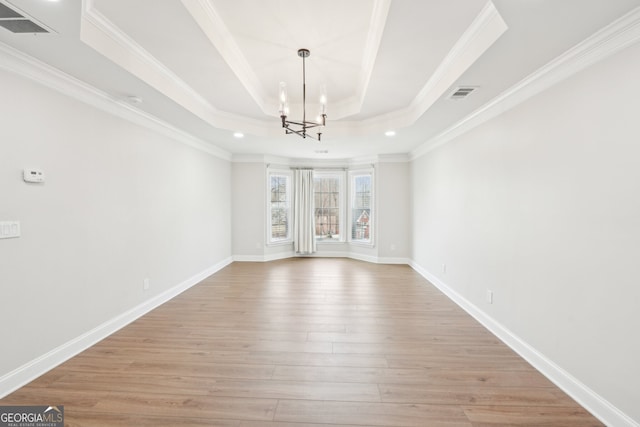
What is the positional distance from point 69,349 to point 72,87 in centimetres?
229

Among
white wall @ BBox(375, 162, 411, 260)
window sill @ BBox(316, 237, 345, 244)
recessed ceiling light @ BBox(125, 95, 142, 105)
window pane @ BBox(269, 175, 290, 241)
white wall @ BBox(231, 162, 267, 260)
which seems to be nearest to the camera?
recessed ceiling light @ BBox(125, 95, 142, 105)

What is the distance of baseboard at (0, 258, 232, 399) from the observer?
202cm

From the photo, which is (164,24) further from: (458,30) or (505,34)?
(505,34)

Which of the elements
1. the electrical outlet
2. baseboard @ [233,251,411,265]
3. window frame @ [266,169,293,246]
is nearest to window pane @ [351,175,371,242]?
baseboard @ [233,251,411,265]

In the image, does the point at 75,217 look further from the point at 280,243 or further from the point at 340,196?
the point at 340,196

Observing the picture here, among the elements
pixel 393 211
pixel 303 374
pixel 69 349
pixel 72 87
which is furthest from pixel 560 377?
pixel 72 87

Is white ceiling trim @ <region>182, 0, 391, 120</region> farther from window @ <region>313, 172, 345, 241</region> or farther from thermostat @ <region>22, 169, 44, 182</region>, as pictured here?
window @ <region>313, 172, 345, 241</region>

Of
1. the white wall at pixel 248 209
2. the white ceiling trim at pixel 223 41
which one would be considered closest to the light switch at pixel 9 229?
the white ceiling trim at pixel 223 41

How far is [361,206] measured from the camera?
6.86 m

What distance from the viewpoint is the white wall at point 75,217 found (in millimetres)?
2066

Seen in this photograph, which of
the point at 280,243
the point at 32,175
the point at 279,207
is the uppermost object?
the point at 32,175

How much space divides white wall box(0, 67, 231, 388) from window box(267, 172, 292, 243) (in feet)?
9.09

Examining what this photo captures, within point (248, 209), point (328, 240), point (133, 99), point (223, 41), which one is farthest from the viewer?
→ point (328, 240)

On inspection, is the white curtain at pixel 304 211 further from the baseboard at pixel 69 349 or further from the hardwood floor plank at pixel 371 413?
the hardwood floor plank at pixel 371 413
